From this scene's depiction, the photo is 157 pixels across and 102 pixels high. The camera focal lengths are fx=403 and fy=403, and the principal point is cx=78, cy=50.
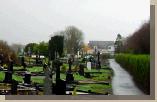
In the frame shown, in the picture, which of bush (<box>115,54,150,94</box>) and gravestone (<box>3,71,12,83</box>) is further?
gravestone (<box>3,71,12,83</box>)

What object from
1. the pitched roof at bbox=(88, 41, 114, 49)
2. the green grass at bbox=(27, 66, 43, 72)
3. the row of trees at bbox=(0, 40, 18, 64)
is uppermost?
the pitched roof at bbox=(88, 41, 114, 49)

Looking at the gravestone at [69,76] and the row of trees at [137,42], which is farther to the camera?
the gravestone at [69,76]

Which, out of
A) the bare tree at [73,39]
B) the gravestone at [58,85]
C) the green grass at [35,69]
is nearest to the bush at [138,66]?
the bare tree at [73,39]

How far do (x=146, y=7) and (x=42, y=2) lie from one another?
1724mm

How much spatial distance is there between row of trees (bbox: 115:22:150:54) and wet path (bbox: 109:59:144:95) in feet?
0.97

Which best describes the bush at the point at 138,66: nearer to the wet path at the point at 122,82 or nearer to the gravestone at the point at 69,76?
the wet path at the point at 122,82

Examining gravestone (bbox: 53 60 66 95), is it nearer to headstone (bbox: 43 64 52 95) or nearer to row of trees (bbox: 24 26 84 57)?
headstone (bbox: 43 64 52 95)

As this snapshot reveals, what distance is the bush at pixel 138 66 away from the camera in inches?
261

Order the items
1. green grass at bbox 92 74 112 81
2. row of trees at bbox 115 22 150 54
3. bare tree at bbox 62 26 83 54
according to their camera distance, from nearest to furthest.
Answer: row of trees at bbox 115 22 150 54
bare tree at bbox 62 26 83 54
green grass at bbox 92 74 112 81

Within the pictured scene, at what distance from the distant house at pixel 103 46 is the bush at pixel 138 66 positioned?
184mm

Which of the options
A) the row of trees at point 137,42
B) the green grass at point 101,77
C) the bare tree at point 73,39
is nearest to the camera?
the row of trees at point 137,42

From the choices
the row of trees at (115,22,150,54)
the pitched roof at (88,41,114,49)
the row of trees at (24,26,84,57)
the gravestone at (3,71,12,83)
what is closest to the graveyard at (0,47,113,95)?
the gravestone at (3,71,12,83)

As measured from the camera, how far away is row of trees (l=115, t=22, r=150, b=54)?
661cm

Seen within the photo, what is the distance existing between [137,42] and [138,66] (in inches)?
16.2
